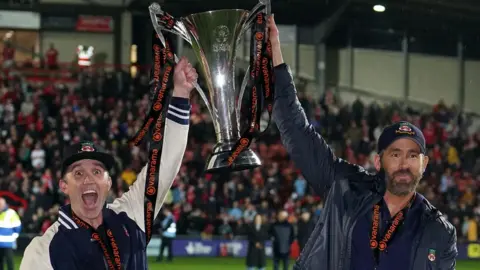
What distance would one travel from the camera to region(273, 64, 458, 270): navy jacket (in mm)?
4883

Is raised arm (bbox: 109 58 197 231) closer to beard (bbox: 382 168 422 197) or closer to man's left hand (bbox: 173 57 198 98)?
man's left hand (bbox: 173 57 198 98)

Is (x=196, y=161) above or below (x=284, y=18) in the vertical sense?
below

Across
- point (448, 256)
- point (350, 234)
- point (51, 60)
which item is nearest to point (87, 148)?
point (350, 234)

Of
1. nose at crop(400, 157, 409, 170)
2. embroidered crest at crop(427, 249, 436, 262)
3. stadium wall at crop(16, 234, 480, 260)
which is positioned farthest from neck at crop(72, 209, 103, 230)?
stadium wall at crop(16, 234, 480, 260)

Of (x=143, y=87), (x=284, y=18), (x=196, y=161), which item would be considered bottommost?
(x=196, y=161)

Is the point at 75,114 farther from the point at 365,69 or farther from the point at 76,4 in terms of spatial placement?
the point at 365,69

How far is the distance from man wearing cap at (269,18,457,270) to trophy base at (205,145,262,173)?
1.54 feet

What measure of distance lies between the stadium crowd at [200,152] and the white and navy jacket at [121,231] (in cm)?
1748

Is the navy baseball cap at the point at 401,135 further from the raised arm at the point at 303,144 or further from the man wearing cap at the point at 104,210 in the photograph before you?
the man wearing cap at the point at 104,210

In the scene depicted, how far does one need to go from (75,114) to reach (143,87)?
3.51m

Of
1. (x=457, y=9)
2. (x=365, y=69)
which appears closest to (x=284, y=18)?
(x=365, y=69)

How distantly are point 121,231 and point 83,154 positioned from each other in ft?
1.37

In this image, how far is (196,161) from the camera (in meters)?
27.4

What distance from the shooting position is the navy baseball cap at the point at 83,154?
16.6ft
